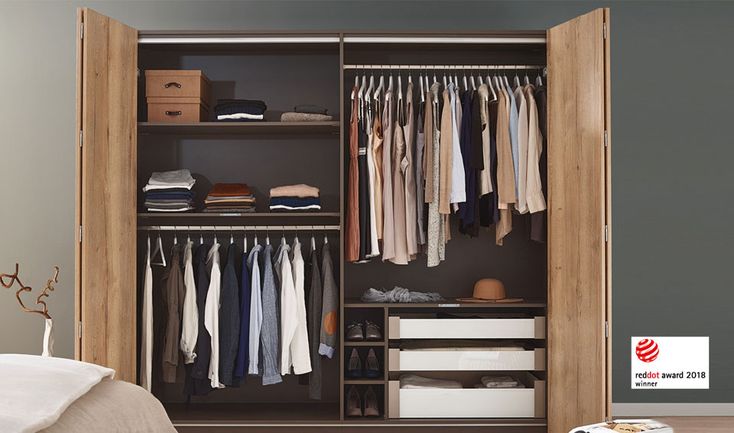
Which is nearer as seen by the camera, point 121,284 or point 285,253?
point 121,284

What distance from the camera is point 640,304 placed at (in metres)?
4.12

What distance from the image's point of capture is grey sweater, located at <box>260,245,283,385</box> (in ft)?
11.9

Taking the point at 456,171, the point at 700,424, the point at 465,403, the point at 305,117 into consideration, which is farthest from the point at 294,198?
the point at 700,424

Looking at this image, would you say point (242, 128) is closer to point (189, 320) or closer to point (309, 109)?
point (309, 109)

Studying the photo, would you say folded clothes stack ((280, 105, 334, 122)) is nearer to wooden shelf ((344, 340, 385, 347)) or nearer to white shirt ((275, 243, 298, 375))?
white shirt ((275, 243, 298, 375))

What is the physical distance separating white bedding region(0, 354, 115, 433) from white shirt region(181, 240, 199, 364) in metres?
1.98

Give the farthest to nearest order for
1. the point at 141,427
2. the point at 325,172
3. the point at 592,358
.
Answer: the point at 325,172 → the point at 592,358 → the point at 141,427

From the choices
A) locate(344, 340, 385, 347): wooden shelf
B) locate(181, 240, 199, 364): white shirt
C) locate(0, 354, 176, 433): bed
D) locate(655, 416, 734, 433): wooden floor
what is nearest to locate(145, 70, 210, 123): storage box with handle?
locate(181, 240, 199, 364): white shirt

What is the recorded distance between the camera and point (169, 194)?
3.69m

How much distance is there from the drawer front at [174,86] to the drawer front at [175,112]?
49 millimetres

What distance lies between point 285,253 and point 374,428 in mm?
1048

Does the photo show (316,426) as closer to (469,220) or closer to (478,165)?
(469,220)

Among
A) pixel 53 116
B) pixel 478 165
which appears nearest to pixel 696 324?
pixel 478 165

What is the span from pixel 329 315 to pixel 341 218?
1.72 feet
